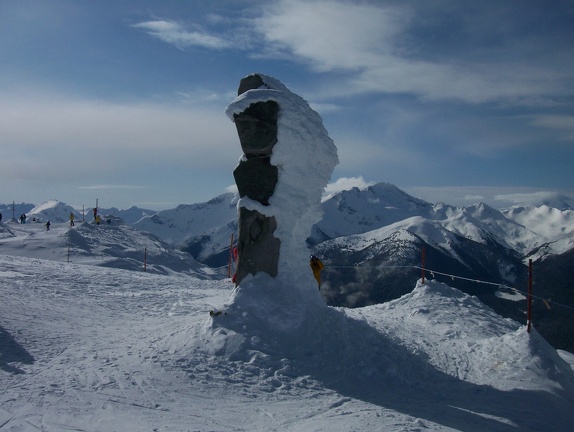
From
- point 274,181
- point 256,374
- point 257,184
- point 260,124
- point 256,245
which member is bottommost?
point 256,374

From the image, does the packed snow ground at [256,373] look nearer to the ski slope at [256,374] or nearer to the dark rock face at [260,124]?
the ski slope at [256,374]

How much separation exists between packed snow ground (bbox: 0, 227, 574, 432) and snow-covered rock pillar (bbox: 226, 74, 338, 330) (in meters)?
1.56

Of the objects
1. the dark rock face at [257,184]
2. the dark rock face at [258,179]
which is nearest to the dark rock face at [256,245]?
the dark rock face at [257,184]

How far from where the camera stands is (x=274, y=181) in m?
15.2

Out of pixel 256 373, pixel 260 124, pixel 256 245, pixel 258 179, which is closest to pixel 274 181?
pixel 258 179

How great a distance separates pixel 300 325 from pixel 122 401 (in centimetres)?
559

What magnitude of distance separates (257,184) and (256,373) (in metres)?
5.95

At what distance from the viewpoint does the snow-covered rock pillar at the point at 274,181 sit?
14.9m

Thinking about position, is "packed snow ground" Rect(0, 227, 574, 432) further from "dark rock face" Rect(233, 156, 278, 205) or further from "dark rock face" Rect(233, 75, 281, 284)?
"dark rock face" Rect(233, 156, 278, 205)

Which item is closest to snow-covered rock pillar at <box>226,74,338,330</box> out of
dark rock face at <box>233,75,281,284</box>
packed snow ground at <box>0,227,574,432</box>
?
dark rock face at <box>233,75,281,284</box>

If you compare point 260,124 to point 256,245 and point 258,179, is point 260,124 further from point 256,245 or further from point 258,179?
point 256,245

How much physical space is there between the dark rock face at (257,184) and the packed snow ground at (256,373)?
6.87 ft

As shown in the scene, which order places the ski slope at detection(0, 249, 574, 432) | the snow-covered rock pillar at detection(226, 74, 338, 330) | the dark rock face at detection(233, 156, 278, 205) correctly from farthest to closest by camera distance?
the dark rock face at detection(233, 156, 278, 205) → the snow-covered rock pillar at detection(226, 74, 338, 330) → the ski slope at detection(0, 249, 574, 432)

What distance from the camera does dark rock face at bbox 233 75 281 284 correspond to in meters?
14.9
